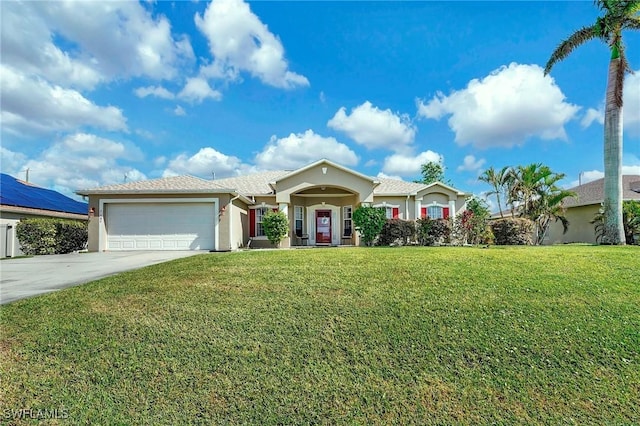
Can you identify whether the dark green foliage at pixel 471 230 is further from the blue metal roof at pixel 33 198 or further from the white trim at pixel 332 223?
the blue metal roof at pixel 33 198

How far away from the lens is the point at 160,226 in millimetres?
17250

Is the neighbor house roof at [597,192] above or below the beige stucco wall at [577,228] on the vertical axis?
above

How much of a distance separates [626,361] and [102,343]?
22.9 feet

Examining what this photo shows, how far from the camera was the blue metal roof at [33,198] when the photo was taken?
1926 cm

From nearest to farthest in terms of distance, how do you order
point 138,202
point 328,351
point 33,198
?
point 328,351, point 138,202, point 33,198

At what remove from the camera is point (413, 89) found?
19.1 meters

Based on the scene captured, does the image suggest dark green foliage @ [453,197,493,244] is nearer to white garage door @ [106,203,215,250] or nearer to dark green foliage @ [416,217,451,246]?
dark green foliage @ [416,217,451,246]

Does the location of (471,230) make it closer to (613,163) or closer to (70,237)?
(613,163)

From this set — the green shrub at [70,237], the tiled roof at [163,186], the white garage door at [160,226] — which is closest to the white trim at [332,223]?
the tiled roof at [163,186]

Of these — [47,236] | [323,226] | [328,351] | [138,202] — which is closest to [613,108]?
[323,226]

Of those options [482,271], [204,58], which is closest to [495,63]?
[482,271]

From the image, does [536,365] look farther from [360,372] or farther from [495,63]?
[495,63]

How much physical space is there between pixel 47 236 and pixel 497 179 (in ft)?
86.3

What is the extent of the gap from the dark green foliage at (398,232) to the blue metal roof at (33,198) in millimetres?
18821
